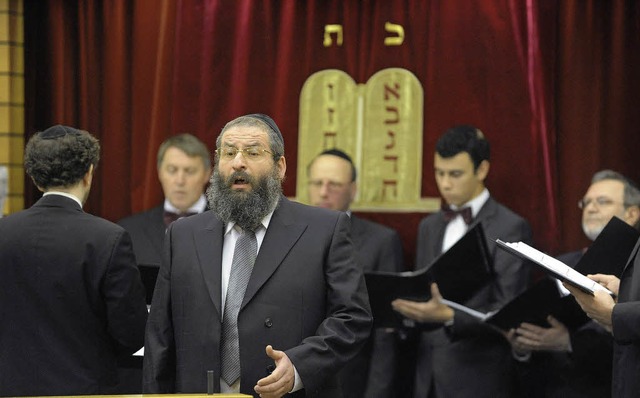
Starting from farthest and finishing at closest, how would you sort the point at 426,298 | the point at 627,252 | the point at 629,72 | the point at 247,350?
the point at 629,72 → the point at 426,298 → the point at 627,252 → the point at 247,350

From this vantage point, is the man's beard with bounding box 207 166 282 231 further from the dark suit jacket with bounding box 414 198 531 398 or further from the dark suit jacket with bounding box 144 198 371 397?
the dark suit jacket with bounding box 414 198 531 398

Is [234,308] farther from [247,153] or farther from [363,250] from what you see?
[363,250]

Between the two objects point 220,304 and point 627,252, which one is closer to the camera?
point 220,304

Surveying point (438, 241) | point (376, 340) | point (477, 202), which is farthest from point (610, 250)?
point (376, 340)

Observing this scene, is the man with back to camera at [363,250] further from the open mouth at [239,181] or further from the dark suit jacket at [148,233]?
the open mouth at [239,181]

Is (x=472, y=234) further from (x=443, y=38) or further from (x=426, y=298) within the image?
(x=443, y=38)

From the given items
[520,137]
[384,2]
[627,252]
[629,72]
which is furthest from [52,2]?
[627,252]

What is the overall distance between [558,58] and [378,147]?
1.14 m

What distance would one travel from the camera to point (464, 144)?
5875 millimetres

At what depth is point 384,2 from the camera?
21.4ft

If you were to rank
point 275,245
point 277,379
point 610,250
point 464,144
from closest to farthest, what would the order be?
point 277,379, point 275,245, point 610,250, point 464,144

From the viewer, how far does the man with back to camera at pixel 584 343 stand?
17.6ft

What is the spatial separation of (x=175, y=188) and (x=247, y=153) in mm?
2248

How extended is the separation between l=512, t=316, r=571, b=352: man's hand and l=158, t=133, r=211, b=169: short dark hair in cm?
201
